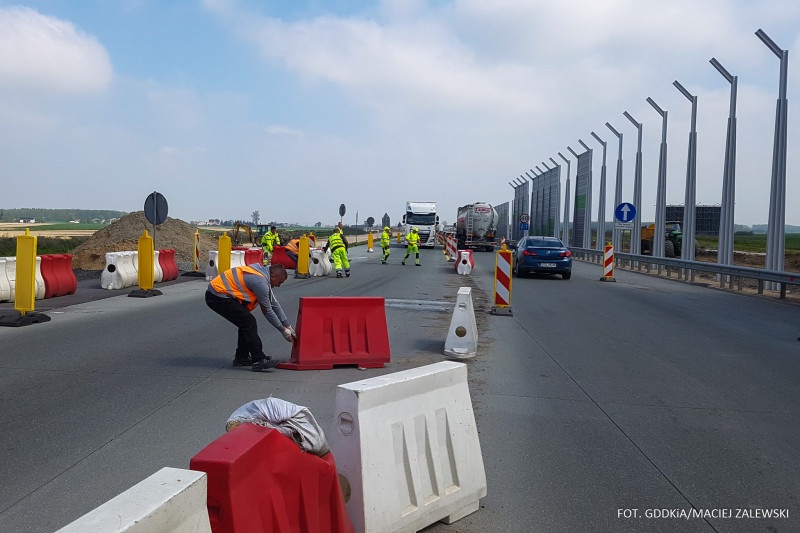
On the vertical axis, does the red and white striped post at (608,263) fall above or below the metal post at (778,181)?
below

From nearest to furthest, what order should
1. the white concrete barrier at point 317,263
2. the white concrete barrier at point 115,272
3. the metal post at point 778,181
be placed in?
1. the white concrete barrier at point 115,272
2. the metal post at point 778,181
3. the white concrete barrier at point 317,263

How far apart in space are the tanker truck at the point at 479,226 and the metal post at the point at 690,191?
2295 cm

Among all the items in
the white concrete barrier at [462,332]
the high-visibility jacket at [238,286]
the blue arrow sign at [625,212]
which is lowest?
the white concrete barrier at [462,332]

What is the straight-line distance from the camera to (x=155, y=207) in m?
17.9

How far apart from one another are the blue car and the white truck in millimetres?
28605

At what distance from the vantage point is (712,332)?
12156mm

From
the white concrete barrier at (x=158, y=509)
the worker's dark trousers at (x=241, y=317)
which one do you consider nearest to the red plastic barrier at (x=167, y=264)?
the worker's dark trousers at (x=241, y=317)

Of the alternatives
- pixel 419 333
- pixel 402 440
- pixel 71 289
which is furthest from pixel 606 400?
pixel 71 289

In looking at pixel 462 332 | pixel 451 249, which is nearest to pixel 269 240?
pixel 451 249

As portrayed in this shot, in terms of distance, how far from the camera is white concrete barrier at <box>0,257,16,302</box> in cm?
1443

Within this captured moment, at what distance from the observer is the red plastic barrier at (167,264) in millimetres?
20595

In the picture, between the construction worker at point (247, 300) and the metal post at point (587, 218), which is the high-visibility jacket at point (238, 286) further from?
the metal post at point (587, 218)

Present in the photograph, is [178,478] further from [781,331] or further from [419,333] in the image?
[781,331]

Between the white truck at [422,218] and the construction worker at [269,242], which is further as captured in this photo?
the white truck at [422,218]
